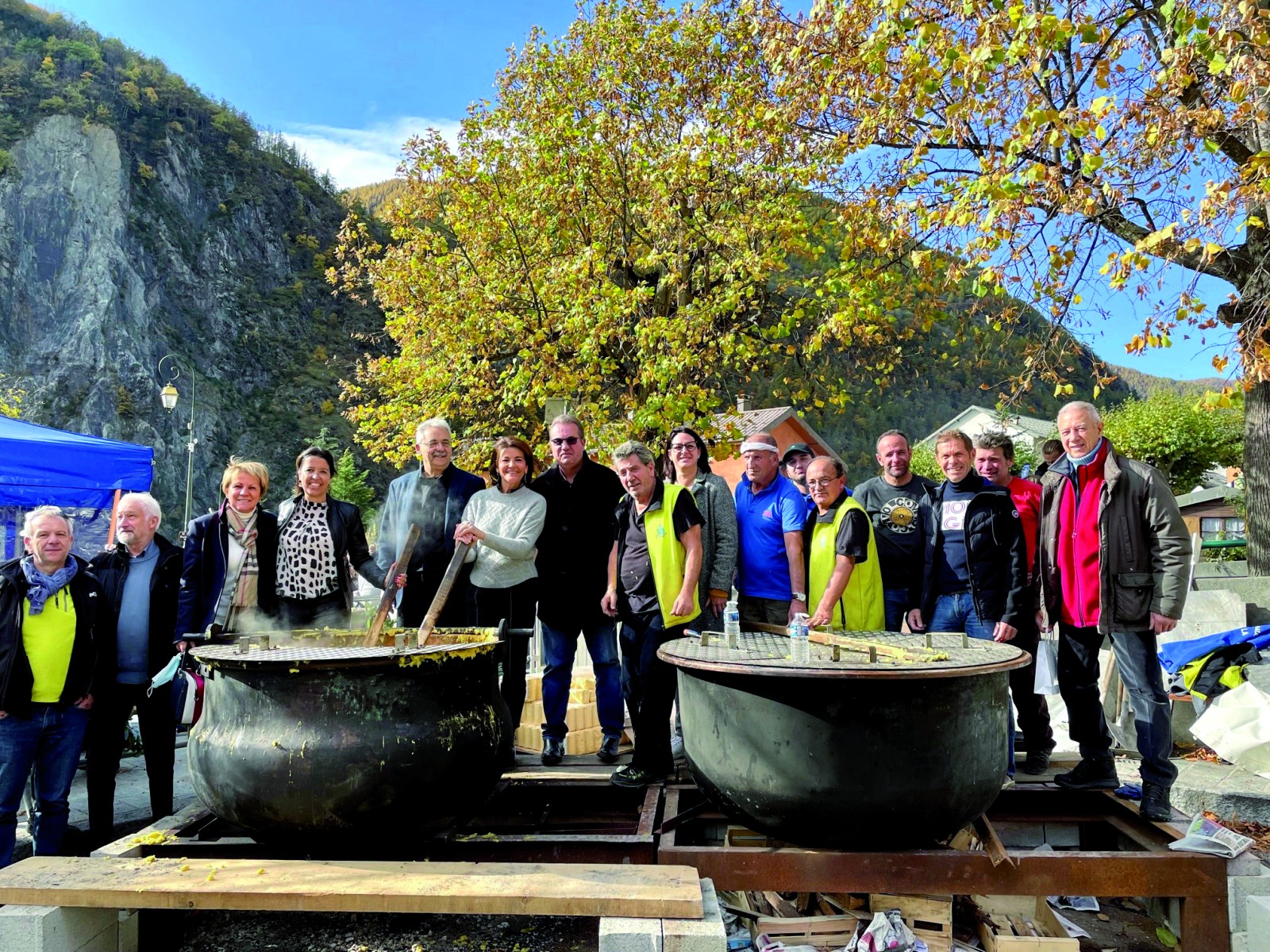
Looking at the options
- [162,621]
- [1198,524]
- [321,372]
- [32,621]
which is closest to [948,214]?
[162,621]

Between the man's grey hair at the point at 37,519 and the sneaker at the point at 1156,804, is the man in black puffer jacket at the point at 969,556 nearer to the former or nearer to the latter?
the sneaker at the point at 1156,804

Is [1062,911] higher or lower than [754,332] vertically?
lower

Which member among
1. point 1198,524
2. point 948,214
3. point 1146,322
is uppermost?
point 948,214

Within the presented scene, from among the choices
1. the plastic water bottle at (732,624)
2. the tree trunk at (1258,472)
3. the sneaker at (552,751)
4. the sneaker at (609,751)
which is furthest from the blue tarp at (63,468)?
the tree trunk at (1258,472)

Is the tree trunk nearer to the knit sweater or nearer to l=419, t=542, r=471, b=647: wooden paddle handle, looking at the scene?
the knit sweater

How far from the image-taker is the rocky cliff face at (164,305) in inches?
1634

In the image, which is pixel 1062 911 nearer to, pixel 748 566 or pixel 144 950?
pixel 748 566

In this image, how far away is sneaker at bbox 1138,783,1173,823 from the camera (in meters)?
3.38

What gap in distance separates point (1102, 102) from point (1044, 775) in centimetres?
444

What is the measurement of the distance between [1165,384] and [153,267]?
57.9m

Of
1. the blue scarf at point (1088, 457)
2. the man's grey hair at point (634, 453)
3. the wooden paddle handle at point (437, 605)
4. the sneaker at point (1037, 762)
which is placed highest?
the man's grey hair at point (634, 453)

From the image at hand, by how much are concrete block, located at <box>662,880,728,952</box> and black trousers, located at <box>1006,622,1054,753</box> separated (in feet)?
8.01

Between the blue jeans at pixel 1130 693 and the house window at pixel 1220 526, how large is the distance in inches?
1688

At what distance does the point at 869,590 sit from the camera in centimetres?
425
